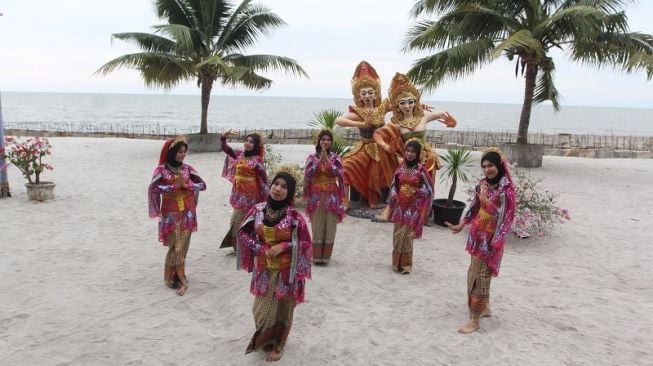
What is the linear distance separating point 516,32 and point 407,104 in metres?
6.43

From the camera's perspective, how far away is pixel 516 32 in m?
12.0

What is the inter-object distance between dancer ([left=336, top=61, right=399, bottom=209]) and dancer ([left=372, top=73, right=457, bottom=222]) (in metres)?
0.32

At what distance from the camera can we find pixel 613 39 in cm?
1269

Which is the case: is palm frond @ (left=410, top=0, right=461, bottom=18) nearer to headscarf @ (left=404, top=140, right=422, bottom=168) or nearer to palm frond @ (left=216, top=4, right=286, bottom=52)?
palm frond @ (left=216, top=4, right=286, bottom=52)

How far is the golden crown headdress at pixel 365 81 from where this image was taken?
7934 millimetres

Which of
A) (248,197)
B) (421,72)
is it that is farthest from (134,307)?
(421,72)

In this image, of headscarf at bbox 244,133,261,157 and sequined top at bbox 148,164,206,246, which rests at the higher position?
headscarf at bbox 244,133,261,157

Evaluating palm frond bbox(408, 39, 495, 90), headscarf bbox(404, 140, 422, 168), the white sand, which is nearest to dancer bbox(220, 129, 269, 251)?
the white sand

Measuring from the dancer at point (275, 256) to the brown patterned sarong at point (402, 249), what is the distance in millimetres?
2113

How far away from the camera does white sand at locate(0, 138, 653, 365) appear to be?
3832 millimetres

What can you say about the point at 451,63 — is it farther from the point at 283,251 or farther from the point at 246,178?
A: the point at 283,251

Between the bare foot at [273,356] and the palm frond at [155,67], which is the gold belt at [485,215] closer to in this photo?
the bare foot at [273,356]

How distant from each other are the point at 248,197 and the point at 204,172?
6.84 metres

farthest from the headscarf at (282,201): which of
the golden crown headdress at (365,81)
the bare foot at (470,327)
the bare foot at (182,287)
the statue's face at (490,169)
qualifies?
the golden crown headdress at (365,81)
